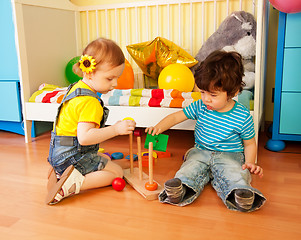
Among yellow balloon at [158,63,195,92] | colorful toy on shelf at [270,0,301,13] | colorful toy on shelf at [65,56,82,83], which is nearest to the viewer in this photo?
colorful toy on shelf at [270,0,301,13]

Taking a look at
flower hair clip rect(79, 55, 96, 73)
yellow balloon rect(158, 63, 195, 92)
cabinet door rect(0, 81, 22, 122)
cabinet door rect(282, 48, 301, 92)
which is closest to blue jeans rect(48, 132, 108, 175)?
flower hair clip rect(79, 55, 96, 73)

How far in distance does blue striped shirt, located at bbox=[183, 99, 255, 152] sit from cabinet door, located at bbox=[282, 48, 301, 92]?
0.43 meters

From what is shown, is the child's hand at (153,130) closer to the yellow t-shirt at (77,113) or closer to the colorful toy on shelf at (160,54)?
the yellow t-shirt at (77,113)

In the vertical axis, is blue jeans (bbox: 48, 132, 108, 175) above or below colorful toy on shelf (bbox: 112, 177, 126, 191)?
above

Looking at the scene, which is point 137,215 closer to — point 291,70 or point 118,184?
point 118,184

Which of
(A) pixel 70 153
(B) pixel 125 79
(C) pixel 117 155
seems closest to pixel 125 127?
(A) pixel 70 153

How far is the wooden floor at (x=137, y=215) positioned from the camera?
0.86m

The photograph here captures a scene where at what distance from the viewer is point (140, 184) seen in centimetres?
115

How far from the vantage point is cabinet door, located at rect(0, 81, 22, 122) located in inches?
72.9

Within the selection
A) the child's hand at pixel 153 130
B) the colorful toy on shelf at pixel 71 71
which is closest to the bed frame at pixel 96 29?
the colorful toy on shelf at pixel 71 71

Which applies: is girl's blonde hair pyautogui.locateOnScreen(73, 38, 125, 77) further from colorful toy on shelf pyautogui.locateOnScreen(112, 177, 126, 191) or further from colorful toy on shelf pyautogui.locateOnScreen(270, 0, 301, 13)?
colorful toy on shelf pyautogui.locateOnScreen(270, 0, 301, 13)

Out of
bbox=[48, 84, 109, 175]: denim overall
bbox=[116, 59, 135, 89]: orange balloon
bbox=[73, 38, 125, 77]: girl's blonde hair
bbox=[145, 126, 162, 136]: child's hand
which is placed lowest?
bbox=[48, 84, 109, 175]: denim overall

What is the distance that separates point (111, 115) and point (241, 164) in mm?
719

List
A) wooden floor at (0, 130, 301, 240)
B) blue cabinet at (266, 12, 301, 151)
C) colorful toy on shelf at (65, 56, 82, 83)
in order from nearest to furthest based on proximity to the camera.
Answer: wooden floor at (0, 130, 301, 240)
blue cabinet at (266, 12, 301, 151)
colorful toy on shelf at (65, 56, 82, 83)
